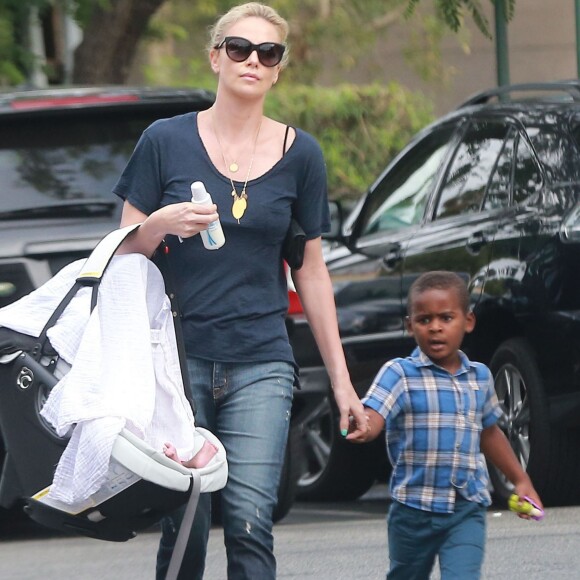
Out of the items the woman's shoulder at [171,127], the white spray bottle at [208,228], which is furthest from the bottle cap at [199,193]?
the woman's shoulder at [171,127]

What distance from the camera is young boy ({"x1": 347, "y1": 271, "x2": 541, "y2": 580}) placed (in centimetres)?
448

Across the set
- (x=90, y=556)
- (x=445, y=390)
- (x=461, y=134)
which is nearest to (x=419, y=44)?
(x=461, y=134)

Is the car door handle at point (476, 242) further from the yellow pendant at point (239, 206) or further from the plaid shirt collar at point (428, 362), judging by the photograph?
the yellow pendant at point (239, 206)

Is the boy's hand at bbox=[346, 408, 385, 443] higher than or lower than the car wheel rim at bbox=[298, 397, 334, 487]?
higher

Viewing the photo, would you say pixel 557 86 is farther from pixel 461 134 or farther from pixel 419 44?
pixel 419 44

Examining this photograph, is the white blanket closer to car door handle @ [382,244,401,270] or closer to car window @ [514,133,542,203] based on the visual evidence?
car window @ [514,133,542,203]

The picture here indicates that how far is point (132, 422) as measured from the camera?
3963 millimetres

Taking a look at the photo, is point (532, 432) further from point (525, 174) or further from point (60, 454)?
point (60, 454)

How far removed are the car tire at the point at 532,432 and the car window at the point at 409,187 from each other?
1.05 metres

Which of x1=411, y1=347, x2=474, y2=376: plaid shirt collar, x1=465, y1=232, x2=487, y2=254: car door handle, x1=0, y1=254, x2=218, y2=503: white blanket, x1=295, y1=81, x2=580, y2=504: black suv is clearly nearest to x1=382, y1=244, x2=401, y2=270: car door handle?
x1=295, y1=81, x2=580, y2=504: black suv

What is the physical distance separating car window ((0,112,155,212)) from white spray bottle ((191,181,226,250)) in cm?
267

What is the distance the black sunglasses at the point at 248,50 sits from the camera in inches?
176

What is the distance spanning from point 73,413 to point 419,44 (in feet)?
65.3

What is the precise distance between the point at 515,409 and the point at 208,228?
310 cm
